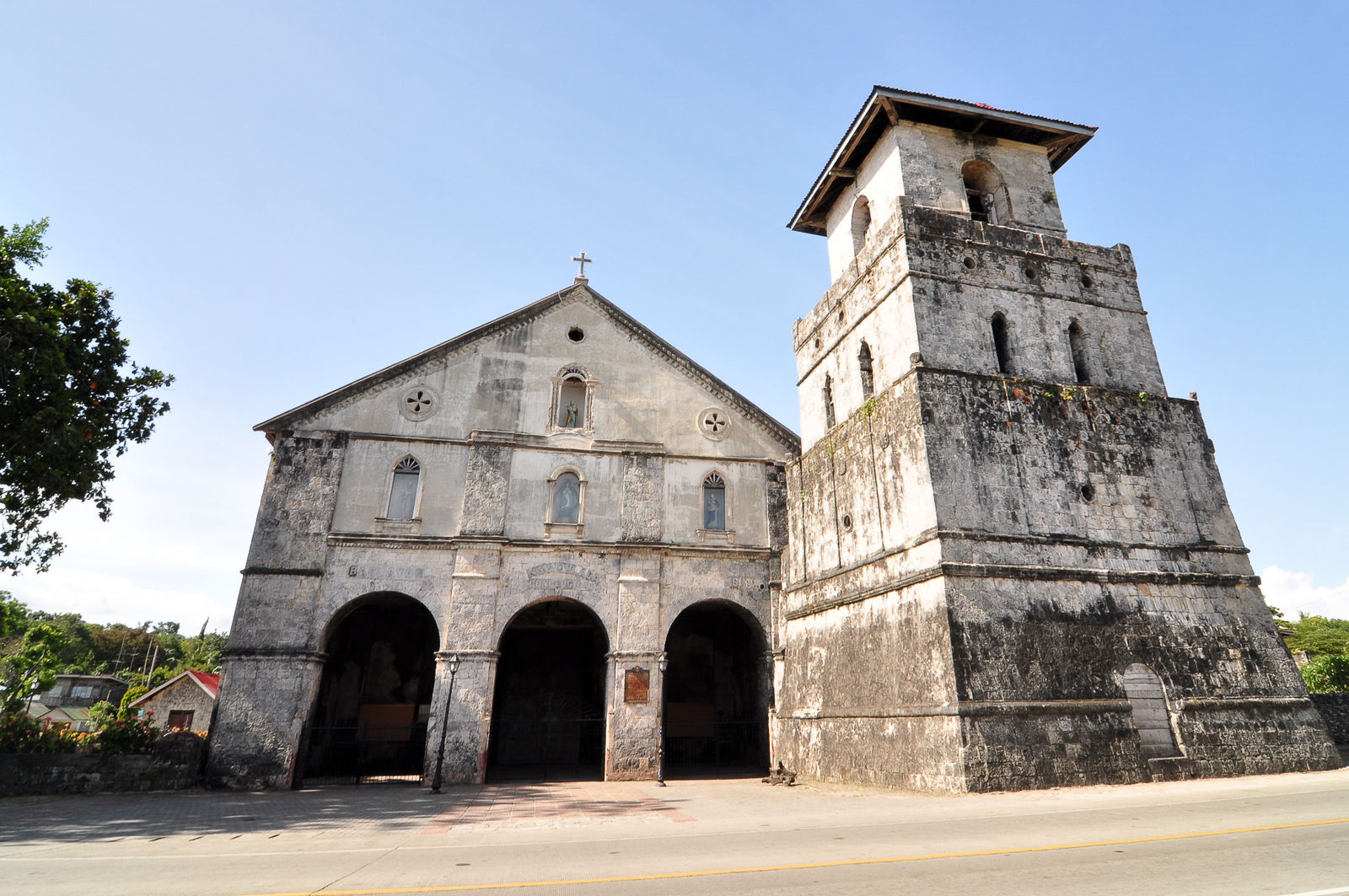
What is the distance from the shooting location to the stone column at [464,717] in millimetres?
15969

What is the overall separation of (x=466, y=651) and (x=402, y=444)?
5.77 meters

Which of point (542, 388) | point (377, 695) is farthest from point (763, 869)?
point (377, 695)

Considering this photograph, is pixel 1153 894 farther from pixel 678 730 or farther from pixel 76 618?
pixel 76 618

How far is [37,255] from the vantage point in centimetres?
1480

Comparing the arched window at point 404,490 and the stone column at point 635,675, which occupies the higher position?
the arched window at point 404,490

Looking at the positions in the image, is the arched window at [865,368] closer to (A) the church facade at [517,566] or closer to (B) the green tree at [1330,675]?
(A) the church facade at [517,566]

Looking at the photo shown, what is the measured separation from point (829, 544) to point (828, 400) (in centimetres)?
406

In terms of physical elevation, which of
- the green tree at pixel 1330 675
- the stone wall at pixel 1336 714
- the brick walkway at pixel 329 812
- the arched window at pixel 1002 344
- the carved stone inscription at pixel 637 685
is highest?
the arched window at pixel 1002 344

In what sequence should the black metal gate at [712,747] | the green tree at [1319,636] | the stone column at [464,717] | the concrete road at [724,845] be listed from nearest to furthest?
1. the concrete road at [724,845]
2. the stone column at [464,717]
3. the black metal gate at [712,747]
4. the green tree at [1319,636]

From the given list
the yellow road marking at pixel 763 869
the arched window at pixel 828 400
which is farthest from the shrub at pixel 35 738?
the arched window at pixel 828 400

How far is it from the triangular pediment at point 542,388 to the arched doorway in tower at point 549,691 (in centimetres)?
585

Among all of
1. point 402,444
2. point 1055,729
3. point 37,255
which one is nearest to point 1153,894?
point 1055,729

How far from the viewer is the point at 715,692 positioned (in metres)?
21.5

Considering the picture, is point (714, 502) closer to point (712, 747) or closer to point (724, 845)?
point (712, 747)
